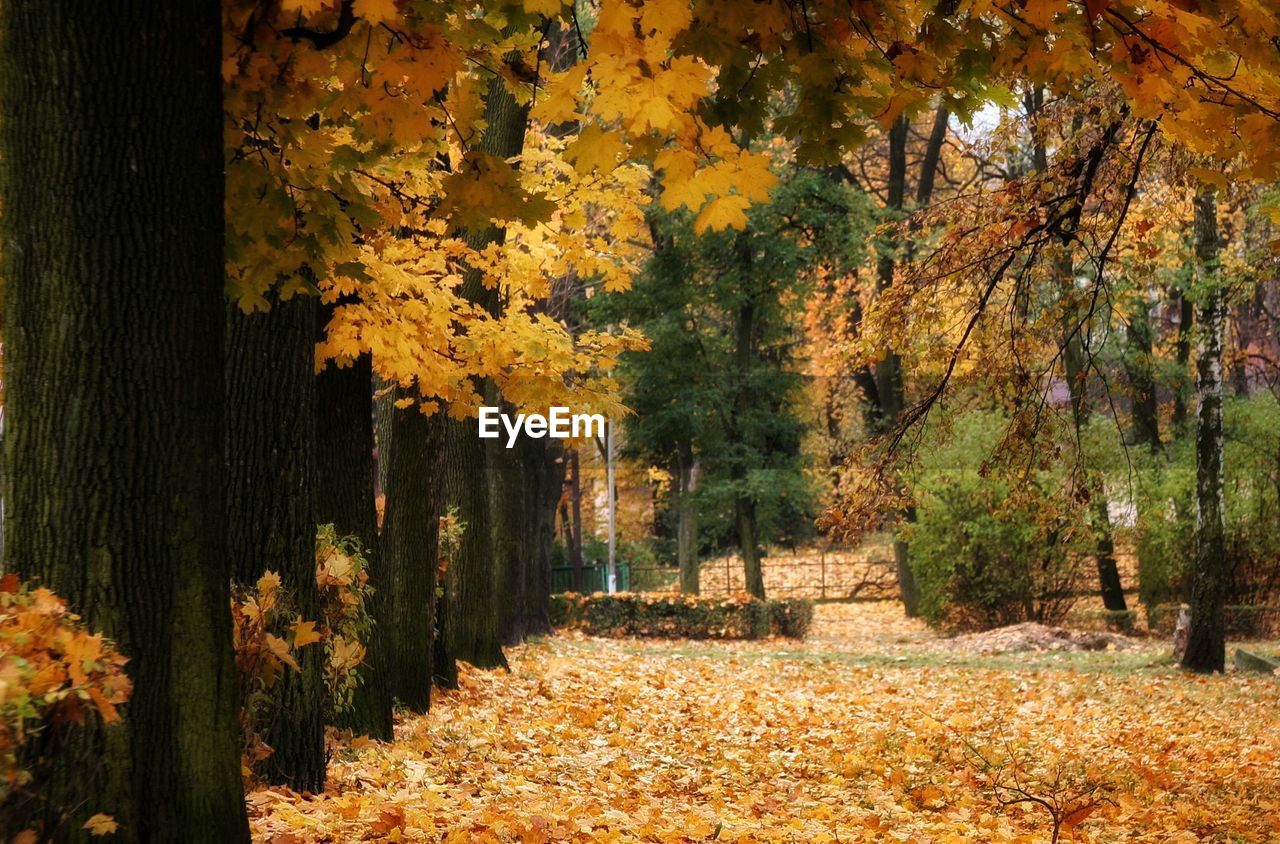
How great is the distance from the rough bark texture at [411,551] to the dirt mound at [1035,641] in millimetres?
11655

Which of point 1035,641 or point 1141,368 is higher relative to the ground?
point 1141,368

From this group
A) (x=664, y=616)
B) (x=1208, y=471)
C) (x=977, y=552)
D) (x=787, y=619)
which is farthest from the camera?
(x=787, y=619)

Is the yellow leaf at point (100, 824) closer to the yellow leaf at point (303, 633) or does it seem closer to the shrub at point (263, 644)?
the shrub at point (263, 644)

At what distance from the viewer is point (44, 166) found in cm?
393

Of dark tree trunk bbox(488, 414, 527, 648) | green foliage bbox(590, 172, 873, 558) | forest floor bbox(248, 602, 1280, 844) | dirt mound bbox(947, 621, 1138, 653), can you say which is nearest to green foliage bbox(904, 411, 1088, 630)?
dirt mound bbox(947, 621, 1138, 653)

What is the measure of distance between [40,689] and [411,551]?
21.5ft

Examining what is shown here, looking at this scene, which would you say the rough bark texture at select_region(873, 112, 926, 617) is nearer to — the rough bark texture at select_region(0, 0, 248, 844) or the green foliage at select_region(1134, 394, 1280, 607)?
the green foliage at select_region(1134, 394, 1280, 607)

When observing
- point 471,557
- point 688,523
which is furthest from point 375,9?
point 688,523

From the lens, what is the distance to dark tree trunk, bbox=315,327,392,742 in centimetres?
842

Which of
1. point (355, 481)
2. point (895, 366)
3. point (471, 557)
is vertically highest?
point (895, 366)

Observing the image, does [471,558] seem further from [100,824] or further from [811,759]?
[100,824]

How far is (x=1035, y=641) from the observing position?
774 inches

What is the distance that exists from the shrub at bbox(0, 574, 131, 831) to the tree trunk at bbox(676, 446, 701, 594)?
2339cm

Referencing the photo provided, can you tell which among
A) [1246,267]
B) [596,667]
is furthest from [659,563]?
[1246,267]
